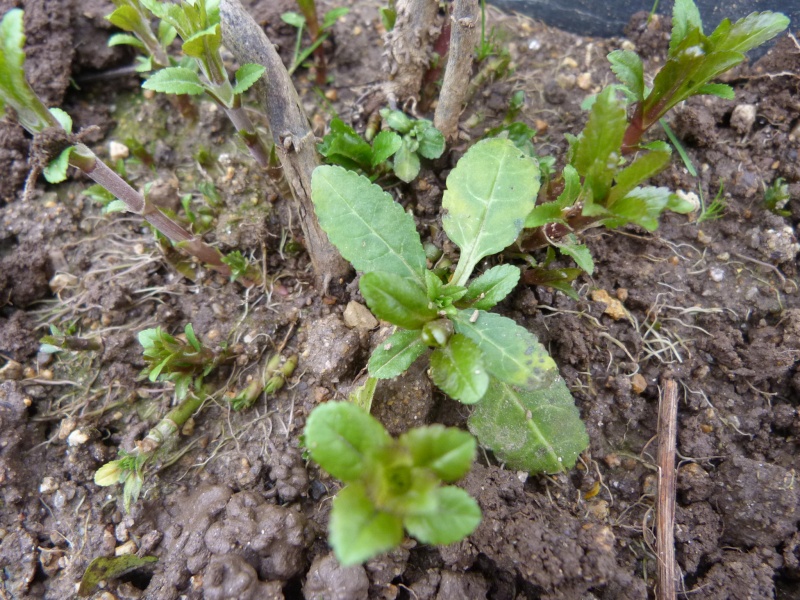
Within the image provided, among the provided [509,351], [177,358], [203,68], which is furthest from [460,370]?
[203,68]

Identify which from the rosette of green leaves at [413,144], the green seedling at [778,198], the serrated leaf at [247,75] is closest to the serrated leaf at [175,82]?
the serrated leaf at [247,75]

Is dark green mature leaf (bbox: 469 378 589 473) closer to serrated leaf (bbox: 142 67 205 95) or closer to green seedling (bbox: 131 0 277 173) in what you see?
green seedling (bbox: 131 0 277 173)

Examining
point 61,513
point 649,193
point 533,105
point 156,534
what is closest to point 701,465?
point 649,193

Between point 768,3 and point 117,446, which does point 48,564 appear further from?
point 768,3

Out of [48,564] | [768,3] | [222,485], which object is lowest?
[48,564]

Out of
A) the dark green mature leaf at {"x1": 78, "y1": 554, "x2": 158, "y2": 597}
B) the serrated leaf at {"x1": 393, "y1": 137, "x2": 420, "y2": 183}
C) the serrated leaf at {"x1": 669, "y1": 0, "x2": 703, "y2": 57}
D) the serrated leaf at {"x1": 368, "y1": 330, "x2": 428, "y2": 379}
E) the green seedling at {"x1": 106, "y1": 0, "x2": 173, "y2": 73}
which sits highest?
the serrated leaf at {"x1": 669, "y1": 0, "x2": 703, "y2": 57}

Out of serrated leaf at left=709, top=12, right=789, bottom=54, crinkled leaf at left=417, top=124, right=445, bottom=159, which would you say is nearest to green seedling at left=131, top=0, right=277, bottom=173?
crinkled leaf at left=417, top=124, right=445, bottom=159

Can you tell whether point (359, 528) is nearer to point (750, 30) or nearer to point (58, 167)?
point (58, 167)
